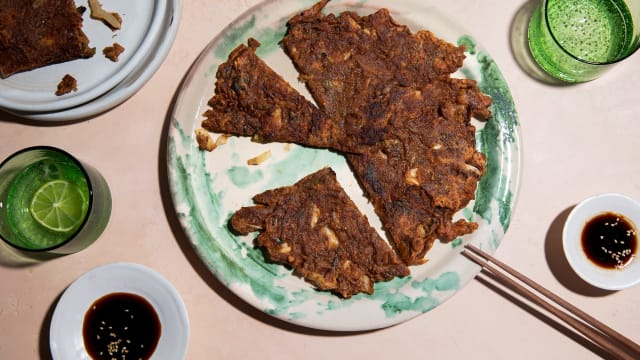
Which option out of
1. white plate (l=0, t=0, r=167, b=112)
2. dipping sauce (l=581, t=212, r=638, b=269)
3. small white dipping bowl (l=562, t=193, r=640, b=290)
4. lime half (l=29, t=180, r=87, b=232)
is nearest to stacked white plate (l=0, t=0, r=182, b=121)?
white plate (l=0, t=0, r=167, b=112)

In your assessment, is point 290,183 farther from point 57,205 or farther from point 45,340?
point 45,340

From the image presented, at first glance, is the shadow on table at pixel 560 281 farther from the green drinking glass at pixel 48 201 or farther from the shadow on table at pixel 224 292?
the green drinking glass at pixel 48 201

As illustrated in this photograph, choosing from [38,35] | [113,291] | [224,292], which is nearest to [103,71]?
[38,35]

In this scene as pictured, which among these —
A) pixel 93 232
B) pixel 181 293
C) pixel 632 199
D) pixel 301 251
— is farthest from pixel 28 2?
pixel 632 199

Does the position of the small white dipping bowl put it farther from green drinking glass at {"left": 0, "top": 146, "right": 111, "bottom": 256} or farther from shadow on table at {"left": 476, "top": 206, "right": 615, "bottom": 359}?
green drinking glass at {"left": 0, "top": 146, "right": 111, "bottom": 256}

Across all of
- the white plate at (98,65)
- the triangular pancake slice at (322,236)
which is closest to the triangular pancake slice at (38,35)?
the white plate at (98,65)

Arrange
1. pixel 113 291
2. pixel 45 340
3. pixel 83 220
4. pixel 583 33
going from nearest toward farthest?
1. pixel 83 220
2. pixel 113 291
3. pixel 45 340
4. pixel 583 33
